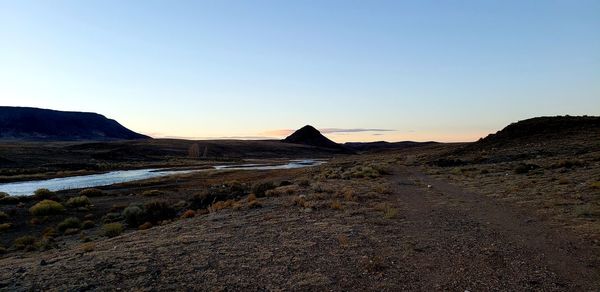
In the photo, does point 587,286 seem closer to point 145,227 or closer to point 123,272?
point 123,272

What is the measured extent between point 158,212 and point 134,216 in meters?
1.37

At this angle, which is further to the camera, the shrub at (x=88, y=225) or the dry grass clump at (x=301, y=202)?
the shrub at (x=88, y=225)

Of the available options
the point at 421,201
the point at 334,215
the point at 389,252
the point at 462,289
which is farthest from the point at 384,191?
the point at 462,289

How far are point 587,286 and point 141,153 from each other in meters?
130

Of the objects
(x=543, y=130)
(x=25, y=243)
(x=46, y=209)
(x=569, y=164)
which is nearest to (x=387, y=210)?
(x=25, y=243)

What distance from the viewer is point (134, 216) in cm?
2434

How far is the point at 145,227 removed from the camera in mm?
21109

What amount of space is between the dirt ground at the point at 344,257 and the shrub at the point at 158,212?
733cm

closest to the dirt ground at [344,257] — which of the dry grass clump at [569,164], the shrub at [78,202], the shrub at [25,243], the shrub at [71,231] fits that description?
the shrub at [25,243]

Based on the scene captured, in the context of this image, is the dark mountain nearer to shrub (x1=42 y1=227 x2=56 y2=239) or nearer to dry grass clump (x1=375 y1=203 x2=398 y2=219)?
dry grass clump (x1=375 y1=203 x2=398 y2=219)

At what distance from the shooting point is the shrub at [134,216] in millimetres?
23859

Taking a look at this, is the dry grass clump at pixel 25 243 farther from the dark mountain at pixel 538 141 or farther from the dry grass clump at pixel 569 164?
the dark mountain at pixel 538 141

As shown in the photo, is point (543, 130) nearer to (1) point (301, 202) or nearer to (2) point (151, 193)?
(2) point (151, 193)

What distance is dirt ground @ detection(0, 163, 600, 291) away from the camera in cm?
923
